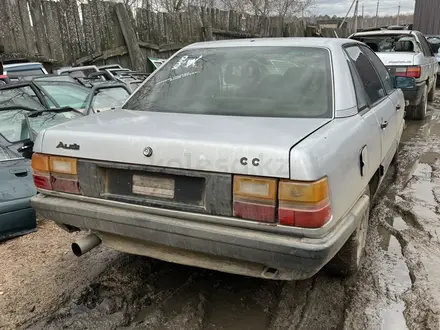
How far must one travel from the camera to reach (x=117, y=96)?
19.8ft

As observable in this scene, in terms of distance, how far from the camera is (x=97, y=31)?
33.9 ft

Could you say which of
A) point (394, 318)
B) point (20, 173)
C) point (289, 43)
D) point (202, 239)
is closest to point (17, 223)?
point (20, 173)

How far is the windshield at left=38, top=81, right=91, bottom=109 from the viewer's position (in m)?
5.94

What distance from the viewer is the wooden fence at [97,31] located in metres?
8.61

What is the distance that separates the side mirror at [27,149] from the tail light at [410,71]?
6.59 m

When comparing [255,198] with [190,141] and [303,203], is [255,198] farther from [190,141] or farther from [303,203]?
[190,141]

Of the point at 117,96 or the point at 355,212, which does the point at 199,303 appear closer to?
the point at 355,212

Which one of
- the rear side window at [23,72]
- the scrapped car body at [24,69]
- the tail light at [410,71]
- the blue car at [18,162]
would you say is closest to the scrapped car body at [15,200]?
the blue car at [18,162]

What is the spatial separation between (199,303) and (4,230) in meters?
1.88

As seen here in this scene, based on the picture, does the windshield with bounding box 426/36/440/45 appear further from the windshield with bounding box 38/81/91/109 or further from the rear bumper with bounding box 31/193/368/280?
the rear bumper with bounding box 31/193/368/280

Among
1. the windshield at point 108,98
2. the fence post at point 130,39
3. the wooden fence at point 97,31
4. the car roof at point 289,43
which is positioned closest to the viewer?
the car roof at point 289,43

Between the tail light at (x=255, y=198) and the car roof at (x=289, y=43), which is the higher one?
the car roof at (x=289, y=43)

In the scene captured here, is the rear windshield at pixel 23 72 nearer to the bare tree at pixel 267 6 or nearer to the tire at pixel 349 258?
the tire at pixel 349 258

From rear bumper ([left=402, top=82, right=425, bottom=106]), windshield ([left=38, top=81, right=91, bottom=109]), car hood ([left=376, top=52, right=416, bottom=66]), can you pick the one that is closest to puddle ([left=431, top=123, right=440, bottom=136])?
rear bumper ([left=402, top=82, right=425, bottom=106])
